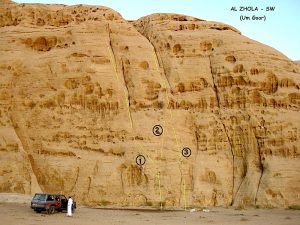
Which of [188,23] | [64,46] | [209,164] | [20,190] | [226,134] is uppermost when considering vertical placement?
[188,23]

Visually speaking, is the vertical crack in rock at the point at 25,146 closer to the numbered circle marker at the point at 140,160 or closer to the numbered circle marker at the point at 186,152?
the numbered circle marker at the point at 140,160

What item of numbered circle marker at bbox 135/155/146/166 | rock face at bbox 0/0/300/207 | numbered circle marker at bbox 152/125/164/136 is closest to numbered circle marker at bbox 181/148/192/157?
rock face at bbox 0/0/300/207

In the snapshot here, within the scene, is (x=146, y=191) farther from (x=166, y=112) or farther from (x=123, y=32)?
(x=123, y=32)

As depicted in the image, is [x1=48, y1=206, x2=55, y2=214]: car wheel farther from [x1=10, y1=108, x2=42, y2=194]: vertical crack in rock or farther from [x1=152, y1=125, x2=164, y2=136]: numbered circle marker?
[x1=152, y1=125, x2=164, y2=136]: numbered circle marker

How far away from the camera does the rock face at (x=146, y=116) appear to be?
37.7 metres

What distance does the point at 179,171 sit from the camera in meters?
38.6

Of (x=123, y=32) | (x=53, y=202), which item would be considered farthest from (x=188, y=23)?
(x=53, y=202)

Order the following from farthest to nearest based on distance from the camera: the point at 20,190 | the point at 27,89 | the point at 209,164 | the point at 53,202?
the point at 27,89 < the point at 209,164 < the point at 20,190 < the point at 53,202

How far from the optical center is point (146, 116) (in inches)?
1620

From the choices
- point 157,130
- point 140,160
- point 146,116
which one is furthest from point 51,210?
point 146,116

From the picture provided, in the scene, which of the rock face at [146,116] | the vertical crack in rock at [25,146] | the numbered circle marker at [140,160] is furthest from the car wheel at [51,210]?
the numbered circle marker at [140,160]

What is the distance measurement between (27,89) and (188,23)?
18.3 metres

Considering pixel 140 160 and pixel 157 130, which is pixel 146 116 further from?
pixel 140 160

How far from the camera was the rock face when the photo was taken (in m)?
37.7
